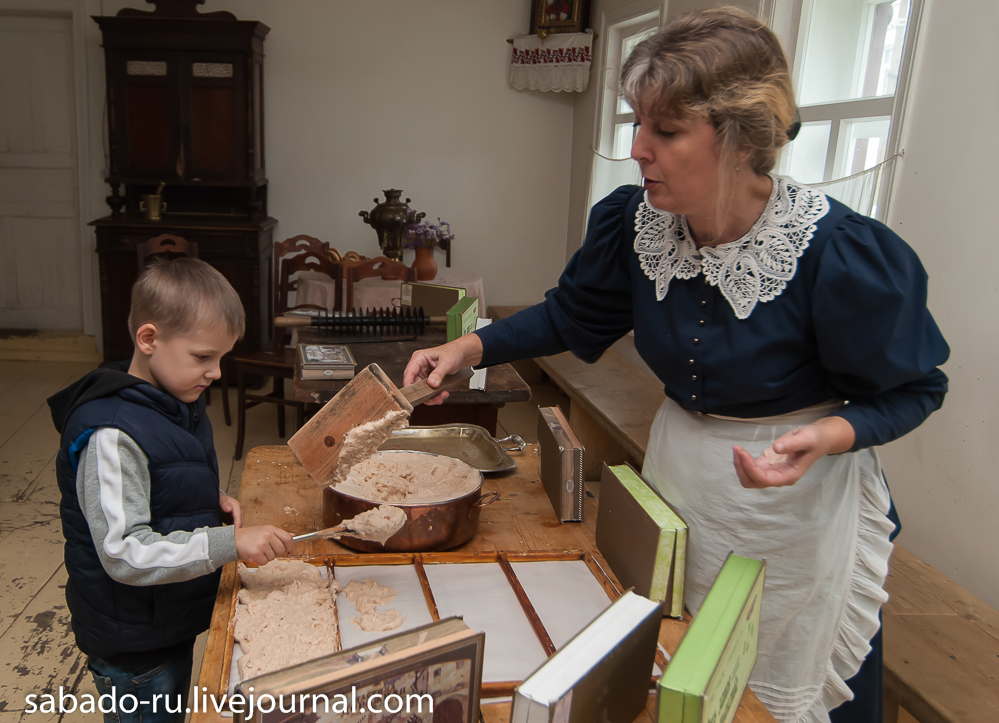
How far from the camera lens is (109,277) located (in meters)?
5.22

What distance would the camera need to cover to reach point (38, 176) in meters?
5.91

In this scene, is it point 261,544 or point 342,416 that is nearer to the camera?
point 261,544

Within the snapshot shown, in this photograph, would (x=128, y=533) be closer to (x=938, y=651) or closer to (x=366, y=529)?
(x=366, y=529)

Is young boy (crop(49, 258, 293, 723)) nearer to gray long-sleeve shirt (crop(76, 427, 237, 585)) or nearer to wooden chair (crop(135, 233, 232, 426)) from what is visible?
gray long-sleeve shirt (crop(76, 427, 237, 585))

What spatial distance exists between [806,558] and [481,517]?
617 millimetres

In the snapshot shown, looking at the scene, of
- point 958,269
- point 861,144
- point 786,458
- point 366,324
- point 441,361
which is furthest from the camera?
point 366,324

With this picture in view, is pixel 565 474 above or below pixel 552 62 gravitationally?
below

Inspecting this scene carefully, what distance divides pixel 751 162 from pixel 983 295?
4.78ft

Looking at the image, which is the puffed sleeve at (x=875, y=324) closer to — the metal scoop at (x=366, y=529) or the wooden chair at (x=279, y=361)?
the metal scoop at (x=366, y=529)

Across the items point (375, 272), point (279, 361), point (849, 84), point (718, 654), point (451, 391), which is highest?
point (849, 84)

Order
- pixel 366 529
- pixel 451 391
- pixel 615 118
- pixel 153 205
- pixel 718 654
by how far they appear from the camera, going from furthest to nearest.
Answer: pixel 615 118, pixel 153 205, pixel 451 391, pixel 366 529, pixel 718 654

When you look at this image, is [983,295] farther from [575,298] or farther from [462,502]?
[462,502]

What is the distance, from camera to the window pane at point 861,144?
2842 millimetres

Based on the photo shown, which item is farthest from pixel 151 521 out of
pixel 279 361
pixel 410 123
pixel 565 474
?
pixel 410 123
